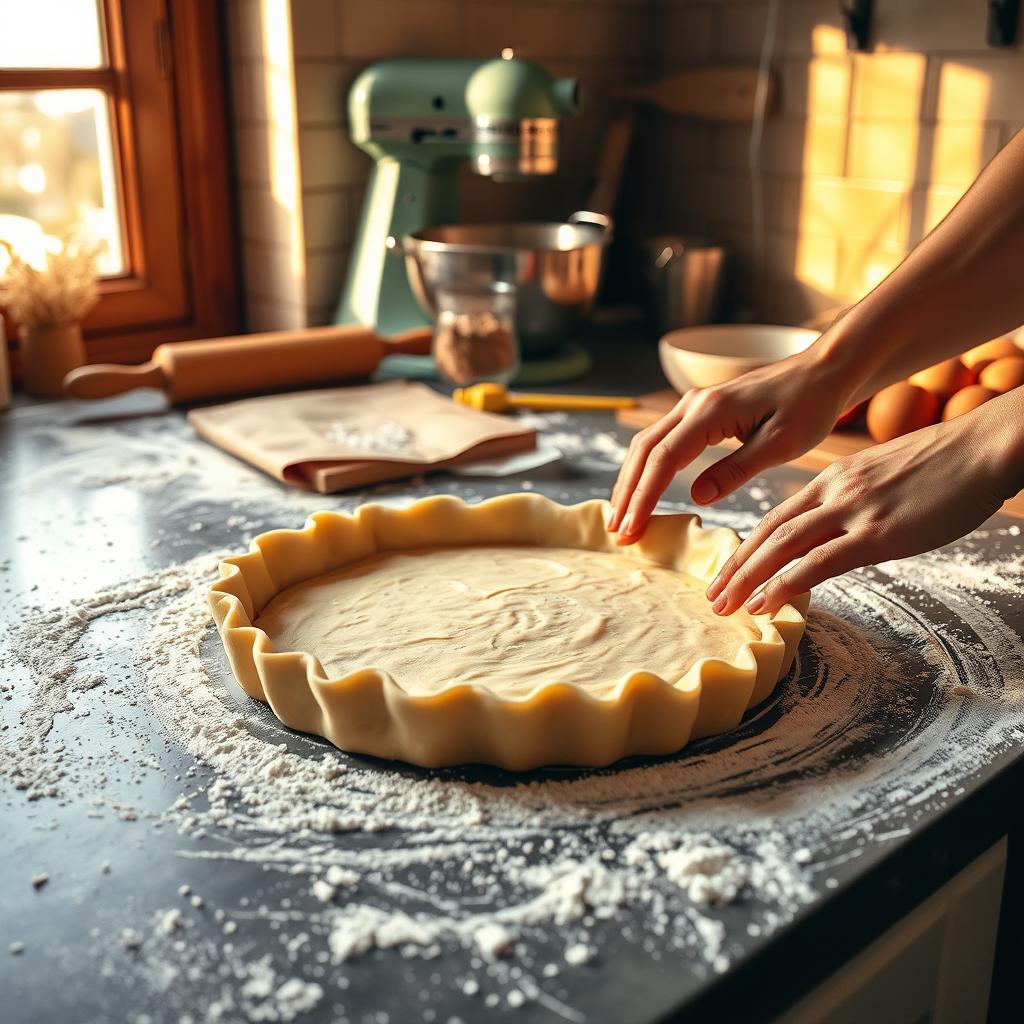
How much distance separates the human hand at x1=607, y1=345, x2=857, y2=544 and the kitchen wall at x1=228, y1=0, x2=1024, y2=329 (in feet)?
2.96

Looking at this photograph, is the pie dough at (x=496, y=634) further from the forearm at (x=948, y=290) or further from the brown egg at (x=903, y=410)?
the brown egg at (x=903, y=410)

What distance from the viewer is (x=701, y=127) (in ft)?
7.22

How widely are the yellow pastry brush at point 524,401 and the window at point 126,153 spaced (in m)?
0.63

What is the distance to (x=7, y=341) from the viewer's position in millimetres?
1822

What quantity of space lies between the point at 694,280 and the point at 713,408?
3.37 feet

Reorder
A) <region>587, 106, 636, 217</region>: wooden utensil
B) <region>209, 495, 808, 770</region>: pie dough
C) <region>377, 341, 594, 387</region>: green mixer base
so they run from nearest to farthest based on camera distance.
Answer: <region>209, 495, 808, 770</region>: pie dough < <region>377, 341, 594, 387</region>: green mixer base < <region>587, 106, 636, 217</region>: wooden utensil

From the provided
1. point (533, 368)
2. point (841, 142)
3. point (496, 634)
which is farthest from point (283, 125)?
point (496, 634)

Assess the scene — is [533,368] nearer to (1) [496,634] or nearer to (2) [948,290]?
(2) [948,290]

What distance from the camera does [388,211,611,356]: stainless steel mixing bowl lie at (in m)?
1.72

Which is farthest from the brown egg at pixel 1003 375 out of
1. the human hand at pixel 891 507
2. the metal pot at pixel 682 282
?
the metal pot at pixel 682 282

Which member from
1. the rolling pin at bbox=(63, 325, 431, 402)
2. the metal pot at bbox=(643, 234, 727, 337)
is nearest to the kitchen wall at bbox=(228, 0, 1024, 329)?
the metal pot at bbox=(643, 234, 727, 337)

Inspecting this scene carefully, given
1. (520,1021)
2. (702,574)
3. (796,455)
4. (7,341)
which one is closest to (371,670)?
(520,1021)

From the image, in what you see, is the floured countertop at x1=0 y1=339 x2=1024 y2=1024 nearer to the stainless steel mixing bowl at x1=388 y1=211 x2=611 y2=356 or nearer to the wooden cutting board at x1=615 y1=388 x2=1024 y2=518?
the wooden cutting board at x1=615 y1=388 x2=1024 y2=518

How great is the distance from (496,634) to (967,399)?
0.78 meters
